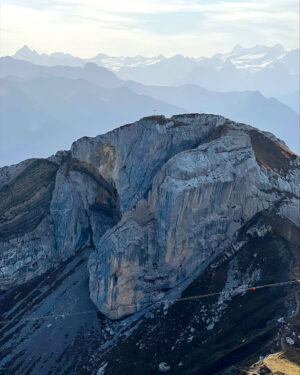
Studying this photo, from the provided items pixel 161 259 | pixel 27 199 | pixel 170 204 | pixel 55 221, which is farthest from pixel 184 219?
pixel 27 199

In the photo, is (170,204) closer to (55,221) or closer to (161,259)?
(161,259)

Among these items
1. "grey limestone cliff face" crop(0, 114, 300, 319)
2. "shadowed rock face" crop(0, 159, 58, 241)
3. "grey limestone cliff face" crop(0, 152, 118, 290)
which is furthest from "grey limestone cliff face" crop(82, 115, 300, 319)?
"shadowed rock face" crop(0, 159, 58, 241)

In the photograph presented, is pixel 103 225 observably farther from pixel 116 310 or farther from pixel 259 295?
pixel 259 295

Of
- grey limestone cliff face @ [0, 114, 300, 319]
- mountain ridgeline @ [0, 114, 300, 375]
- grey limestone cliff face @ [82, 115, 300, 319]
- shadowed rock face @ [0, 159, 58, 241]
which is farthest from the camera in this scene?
shadowed rock face @ [0, 159, 58, 241]

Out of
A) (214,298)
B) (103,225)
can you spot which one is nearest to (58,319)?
(103,225)

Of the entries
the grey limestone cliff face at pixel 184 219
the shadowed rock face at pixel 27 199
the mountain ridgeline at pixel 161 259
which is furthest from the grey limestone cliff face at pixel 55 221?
the grey limestone cliff face at pixel 184 219

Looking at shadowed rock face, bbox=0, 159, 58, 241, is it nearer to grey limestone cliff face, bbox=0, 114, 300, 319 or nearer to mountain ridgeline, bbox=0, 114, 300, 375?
mountain ridgeline, bbox=0, 114, 300, 375
